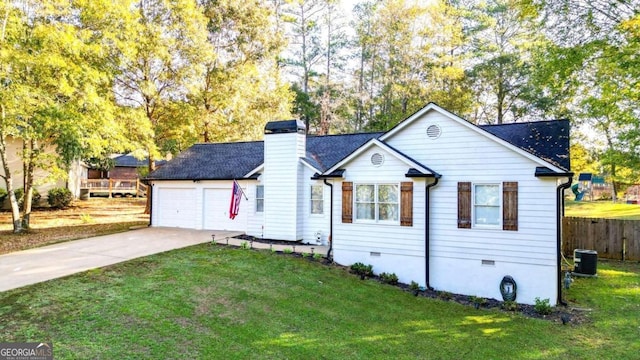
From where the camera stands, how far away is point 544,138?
10.4 metres

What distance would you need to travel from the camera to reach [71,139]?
1392 centimetres

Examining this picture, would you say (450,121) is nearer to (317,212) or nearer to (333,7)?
(317,212)

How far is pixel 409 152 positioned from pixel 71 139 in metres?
12.9

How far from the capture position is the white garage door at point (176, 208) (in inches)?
677

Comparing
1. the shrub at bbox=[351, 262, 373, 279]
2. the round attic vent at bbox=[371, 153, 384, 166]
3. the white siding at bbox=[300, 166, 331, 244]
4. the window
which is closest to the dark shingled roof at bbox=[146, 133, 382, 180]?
the white siding at bbox=[300, 166, 331, 244]

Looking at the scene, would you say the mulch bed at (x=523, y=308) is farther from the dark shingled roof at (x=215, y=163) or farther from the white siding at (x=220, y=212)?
the dark shingled roof at (x=215, y=163)

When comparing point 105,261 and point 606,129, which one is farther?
point 606,129

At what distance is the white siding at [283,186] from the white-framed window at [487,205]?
21.3ft

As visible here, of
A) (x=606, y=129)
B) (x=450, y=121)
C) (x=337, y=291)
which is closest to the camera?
(x=337, y=291)

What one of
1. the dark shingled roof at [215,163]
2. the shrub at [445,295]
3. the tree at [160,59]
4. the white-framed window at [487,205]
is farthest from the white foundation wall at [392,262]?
the tree at [160,59]

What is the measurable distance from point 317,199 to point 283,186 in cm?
143

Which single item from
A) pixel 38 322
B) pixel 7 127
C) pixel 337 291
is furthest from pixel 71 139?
pixel 337 291

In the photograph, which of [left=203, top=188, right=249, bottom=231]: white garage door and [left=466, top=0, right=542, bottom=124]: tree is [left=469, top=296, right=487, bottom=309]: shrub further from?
[left=466, top=0, right=542, bottom=124]: tree

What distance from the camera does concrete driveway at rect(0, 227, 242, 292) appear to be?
9.08 m
